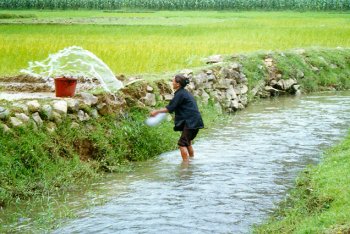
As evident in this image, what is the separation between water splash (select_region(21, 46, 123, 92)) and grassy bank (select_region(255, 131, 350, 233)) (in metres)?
3.54

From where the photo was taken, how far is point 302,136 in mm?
10469

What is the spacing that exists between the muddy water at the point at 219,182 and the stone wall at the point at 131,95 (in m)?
0.98

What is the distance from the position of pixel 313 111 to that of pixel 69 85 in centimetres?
631

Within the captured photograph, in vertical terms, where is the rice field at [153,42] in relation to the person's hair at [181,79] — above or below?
below

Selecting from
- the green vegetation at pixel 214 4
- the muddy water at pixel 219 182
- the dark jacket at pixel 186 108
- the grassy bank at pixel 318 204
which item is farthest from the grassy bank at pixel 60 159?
the green vegetation at pixel 214 4

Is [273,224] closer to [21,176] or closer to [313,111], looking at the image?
[21,176]

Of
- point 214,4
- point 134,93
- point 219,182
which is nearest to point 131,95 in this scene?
point 134,93

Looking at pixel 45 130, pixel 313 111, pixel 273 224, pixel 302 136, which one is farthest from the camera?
pixel 313 111

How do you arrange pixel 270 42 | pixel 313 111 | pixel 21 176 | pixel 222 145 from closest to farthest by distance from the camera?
pixel 21 176
pixel 222 145
pixel 313 111
pixel 270 42

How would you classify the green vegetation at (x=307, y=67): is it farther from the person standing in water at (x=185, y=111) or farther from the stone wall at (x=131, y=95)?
the person standing in water at (x=185, y=111)

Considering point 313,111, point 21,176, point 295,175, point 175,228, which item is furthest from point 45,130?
point 313,111

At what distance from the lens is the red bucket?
859cm

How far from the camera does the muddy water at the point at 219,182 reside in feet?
20.0

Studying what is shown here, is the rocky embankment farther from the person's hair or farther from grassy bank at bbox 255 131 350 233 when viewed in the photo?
grassy bank at bbox 255 131 350 233
